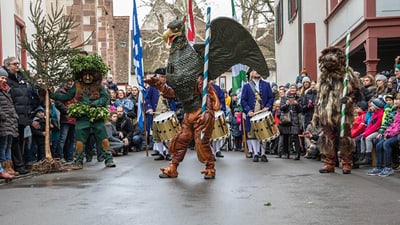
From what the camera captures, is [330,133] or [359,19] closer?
[330,133]

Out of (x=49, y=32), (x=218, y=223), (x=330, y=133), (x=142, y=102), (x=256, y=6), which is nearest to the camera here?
(x=218, y=223)

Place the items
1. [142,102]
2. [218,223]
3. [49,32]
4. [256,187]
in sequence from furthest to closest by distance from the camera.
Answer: [142,102], [49,32], [256,187], [218,223]

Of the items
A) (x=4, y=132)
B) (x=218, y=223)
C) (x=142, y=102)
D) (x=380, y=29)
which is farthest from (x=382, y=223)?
(x=380, y=29)

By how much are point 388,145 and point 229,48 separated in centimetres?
327

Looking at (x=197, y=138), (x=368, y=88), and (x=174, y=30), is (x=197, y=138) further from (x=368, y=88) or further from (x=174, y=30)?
(x=368, y=88)

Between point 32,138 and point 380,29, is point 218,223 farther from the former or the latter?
point 380,29

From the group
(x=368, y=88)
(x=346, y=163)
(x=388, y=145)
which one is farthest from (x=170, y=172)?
(x=368, y=88)

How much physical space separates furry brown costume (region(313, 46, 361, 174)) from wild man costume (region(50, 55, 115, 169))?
4343 millimetres

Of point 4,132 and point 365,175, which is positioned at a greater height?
point 4,132

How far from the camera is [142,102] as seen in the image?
17.7 metres

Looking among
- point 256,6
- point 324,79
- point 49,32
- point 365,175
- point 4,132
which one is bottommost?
point 365,175

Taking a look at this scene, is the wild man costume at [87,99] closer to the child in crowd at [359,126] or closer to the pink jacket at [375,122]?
the child in crowd at [359,126]

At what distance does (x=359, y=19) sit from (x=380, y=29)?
120cm

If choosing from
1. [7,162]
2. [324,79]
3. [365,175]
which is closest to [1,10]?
[7,162]
